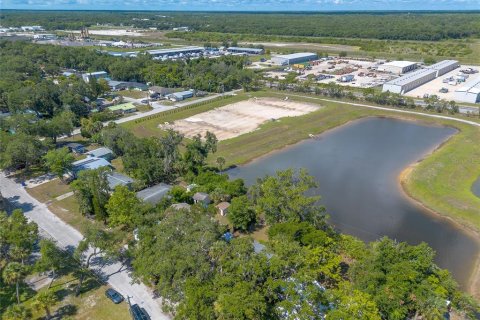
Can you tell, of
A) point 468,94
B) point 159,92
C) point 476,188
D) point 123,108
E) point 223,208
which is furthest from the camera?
point 159,92

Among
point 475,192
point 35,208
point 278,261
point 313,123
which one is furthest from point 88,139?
point 475,192

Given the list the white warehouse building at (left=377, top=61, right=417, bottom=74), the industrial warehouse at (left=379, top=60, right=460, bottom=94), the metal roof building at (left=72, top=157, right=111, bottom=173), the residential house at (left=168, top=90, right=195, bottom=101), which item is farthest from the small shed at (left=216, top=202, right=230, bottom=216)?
the white warehouse building at (left=377, top=61, right=417, bottom=74)

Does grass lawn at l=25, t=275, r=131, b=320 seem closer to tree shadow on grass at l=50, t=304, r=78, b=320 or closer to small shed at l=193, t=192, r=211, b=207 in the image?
tree shadow on grass at l=50, t=304, r=78, b=320

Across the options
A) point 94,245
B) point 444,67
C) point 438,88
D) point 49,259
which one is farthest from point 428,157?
point 444,67

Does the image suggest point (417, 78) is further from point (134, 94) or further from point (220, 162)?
point (134, 94)

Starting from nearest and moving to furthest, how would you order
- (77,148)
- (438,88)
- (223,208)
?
(223,208) < (77,148) < (438,88)

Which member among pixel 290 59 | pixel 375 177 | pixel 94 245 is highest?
pixel 290 59

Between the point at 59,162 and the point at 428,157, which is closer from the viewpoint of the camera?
the point at 59,162
